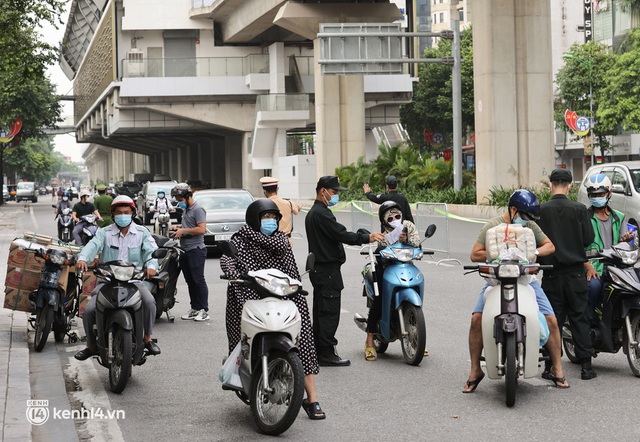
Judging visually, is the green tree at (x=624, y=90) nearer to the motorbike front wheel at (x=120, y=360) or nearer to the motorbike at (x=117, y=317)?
the motorbike at (x=117, y=317)

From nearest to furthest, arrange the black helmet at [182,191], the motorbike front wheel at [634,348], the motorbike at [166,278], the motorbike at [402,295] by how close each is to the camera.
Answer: the motorbike front wheel at [634,348]
the motorbike at [402,295]
the motorbike at [166,278]
the black helmet at [182,191]

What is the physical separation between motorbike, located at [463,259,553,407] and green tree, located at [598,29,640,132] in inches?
2052

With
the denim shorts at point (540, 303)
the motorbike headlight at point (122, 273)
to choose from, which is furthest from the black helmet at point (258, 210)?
the denim shorts at point (540, 303)

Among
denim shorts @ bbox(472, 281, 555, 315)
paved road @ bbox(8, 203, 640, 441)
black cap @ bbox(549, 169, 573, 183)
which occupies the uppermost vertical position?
black cap @ bbox(549, 169, 573, 183)

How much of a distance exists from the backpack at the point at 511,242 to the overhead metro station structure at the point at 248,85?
44201 millimetres

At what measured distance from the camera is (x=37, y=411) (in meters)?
8.24

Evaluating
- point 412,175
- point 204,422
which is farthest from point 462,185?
point 204,422

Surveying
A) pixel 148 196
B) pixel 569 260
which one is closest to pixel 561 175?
pixel 569 260

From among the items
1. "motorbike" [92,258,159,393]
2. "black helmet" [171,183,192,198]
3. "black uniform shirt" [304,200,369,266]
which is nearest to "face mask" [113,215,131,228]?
"motorbike" [92,258,159,393]

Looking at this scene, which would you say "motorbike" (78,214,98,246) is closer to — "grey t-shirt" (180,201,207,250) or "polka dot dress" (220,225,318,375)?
"grey t-shirt" (180,201,207,250)

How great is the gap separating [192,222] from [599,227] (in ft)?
18.8

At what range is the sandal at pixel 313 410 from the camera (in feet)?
25.2

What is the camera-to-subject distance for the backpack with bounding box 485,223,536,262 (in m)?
8.20

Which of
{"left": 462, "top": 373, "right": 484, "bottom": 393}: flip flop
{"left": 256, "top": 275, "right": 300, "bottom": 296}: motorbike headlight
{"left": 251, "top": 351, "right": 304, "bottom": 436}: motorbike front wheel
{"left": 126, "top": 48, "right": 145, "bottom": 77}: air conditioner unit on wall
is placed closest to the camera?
{"left": 251, "top": 351, "right": 304, "bottom": 436}: motorbike front wheel
